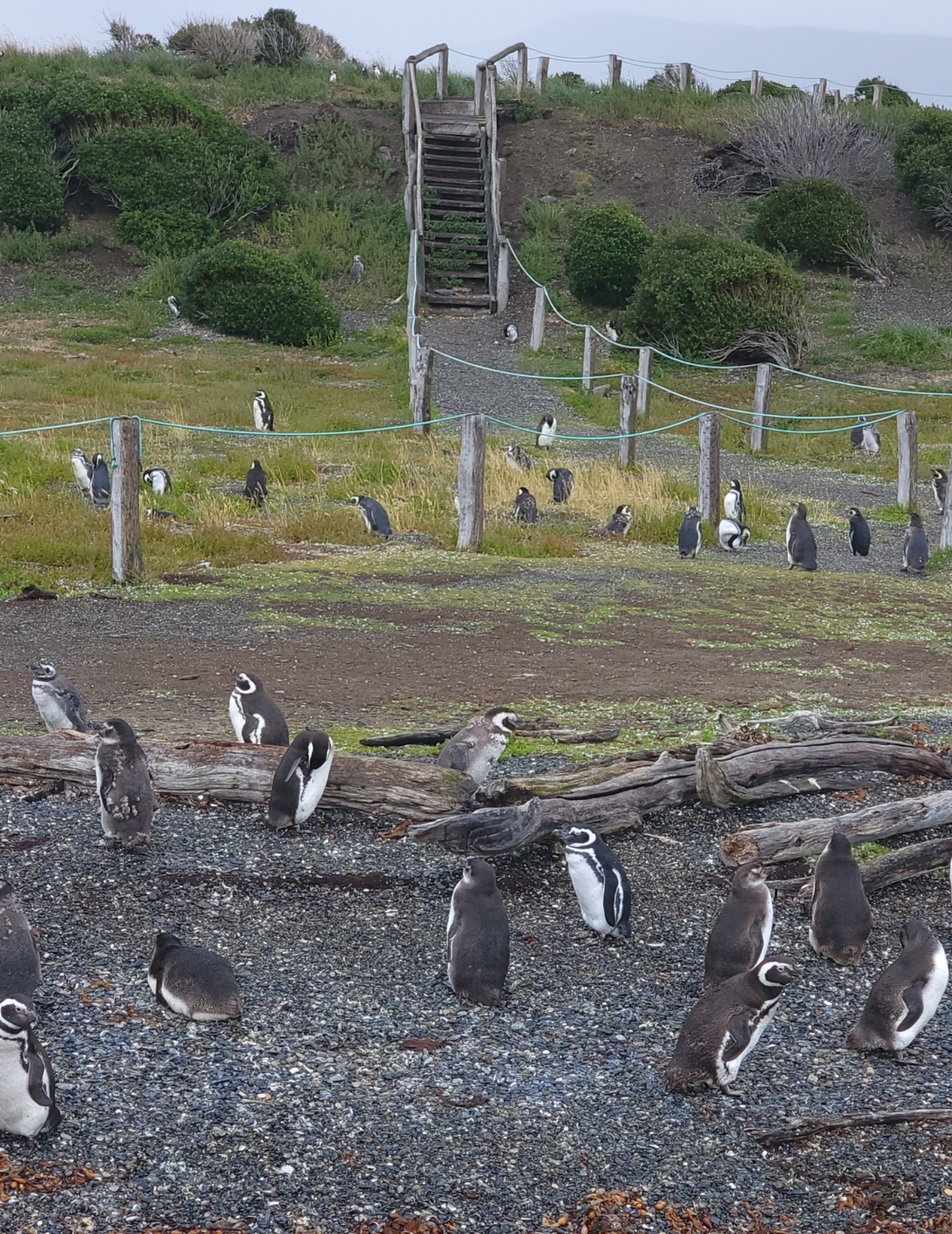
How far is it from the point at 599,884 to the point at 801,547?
8831mm

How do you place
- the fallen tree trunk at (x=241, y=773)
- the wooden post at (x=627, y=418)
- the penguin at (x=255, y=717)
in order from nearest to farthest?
the fallen tree trunk at (x=241, y=773) → the penguin at (x=255, y=717) → the wooden post at (x=627, y=418)

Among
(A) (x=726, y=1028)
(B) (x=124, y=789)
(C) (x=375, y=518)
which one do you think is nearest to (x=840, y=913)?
(A) (x=726, y=1028)

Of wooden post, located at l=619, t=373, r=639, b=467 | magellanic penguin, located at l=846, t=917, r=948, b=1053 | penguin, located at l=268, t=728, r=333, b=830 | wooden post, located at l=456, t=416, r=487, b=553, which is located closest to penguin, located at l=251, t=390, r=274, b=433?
wooden post, located at l=619, t=373, r=639, b=467

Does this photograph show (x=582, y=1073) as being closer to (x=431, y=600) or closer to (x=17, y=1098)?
(x=17, y=1098)

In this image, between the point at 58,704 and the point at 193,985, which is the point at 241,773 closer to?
the point at 58,704

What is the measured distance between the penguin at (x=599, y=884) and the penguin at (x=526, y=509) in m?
9.45

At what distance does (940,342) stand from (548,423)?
1206 centimetres

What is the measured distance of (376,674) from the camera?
894cm

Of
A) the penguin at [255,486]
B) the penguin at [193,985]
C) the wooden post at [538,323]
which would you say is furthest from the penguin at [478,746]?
the wooden post at [538,323]

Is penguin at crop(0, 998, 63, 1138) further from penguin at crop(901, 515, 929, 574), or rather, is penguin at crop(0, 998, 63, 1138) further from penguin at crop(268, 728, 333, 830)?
penguin at crop(901, 515, 929, 574)

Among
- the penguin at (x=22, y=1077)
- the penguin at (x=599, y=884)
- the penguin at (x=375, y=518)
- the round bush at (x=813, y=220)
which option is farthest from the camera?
the round bush at (x=813, y=220)

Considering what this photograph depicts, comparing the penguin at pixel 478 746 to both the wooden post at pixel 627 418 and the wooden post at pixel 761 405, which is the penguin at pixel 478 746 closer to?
the wooden post at pixel 627 418

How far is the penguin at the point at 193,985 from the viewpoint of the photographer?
4.46m

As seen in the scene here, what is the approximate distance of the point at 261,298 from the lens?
27.8 meters
